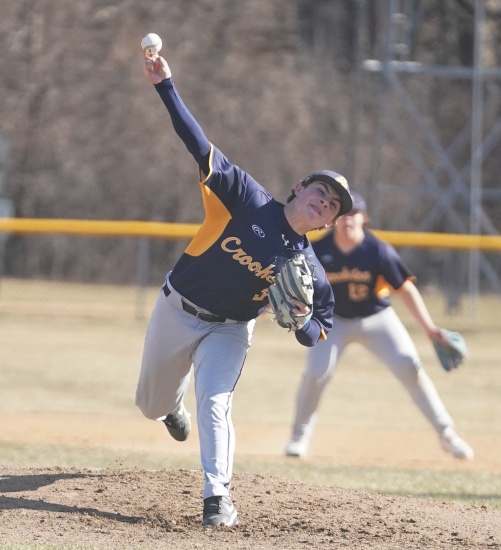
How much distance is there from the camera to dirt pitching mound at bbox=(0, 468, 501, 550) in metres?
4.53

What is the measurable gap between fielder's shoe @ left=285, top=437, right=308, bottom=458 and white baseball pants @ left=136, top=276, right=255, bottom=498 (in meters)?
1.93

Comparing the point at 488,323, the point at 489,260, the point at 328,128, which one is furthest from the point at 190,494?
the point at 328,128

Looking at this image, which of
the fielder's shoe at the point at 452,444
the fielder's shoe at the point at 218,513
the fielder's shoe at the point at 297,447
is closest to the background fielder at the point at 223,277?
the fielder's shoe at the point at 218,513

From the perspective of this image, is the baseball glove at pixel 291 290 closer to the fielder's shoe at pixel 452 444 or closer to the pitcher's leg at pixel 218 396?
the pitcher's leg at pixel 218 396

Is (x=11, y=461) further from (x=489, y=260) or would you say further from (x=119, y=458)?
(x=489, y=260)

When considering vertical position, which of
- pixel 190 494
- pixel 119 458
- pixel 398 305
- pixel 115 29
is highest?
pixel 115 29

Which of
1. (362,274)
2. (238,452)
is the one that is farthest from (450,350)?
(238,452)

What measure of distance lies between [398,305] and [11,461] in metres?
11.9

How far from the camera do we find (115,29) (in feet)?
76.7

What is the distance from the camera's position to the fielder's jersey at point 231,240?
4.87 meters

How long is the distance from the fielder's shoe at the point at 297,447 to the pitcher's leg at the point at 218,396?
236 centimetres

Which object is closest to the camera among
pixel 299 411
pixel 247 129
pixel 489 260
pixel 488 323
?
pixel 299 411

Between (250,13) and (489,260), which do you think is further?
Result: (250,13)

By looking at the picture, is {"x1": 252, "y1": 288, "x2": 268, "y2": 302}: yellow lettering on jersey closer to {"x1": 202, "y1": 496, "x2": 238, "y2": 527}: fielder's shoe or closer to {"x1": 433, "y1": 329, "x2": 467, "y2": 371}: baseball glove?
{"x1": 202, "y1": 496, "x2": 238, "y2": 527}: fielder's shoe
